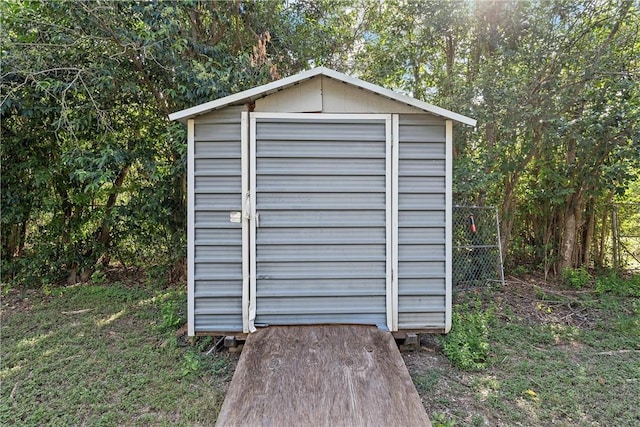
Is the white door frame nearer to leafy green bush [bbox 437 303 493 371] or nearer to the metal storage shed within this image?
the metal storage shed

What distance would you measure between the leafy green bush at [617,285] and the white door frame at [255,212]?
3413 mm

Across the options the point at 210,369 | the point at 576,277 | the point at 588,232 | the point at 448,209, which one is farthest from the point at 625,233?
the point at 210,369

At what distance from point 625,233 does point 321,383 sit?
233 inches

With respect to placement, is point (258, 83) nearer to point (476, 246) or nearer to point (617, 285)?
point (476, 246)

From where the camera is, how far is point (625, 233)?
531 centimetres

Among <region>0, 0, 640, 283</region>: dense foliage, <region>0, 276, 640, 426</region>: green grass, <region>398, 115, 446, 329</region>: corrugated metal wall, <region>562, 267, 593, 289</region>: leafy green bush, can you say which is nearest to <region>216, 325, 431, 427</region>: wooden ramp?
<region>0, 276, 640, 426</region>: green grass

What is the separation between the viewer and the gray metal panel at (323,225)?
2832 mm

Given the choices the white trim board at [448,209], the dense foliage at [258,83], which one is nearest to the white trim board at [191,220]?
the dense foliage at [258,83]

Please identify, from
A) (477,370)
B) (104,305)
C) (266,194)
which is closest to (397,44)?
(266,194)

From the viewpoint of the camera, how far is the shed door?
2826 millimetres

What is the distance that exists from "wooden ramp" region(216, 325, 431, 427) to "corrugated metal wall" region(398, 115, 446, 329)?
1.67 feet

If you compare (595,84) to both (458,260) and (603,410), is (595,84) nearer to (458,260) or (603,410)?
(458,260)

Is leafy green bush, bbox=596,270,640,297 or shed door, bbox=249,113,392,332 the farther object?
leafy green bush, bbox=596,270,640,297

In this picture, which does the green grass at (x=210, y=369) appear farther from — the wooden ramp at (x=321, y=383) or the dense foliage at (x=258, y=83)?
the dense foliage at (x=258, y=83)
